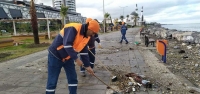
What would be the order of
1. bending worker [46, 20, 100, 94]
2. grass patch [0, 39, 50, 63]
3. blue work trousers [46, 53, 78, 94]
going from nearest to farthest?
bending worker [46, 20, 100, 94]
blue work trousers [46, 53, 78, 94]
grass patch [0, 39, 50, 63]

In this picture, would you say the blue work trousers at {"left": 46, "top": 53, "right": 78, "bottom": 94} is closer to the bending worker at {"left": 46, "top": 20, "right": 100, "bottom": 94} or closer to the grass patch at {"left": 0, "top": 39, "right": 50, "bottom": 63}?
the bending worker at {"left": 46, "top": 20, "right": 100, "bottom": 94}

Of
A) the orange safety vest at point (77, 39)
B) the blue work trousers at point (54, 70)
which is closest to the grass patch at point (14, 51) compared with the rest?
the blue work trousers at point (54, 70)

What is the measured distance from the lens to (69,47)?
3064mm

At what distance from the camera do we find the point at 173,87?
4.63 metres

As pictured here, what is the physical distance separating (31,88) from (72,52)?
2.35 metres

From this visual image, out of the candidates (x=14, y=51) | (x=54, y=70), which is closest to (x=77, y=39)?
(x=54, y=70)

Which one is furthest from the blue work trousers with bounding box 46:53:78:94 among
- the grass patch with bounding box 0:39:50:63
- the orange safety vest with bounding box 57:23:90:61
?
the grass patch with bounding box 0:39:50:63

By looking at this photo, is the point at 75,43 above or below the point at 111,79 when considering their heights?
above

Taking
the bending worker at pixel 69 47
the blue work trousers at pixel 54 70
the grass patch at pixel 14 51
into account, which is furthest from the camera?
the grass patch at pixel 14 51

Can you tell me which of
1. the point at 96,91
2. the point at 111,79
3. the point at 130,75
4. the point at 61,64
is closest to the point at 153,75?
the point at 130,75

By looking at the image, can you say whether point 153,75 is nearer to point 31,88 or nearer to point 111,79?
point 111,79

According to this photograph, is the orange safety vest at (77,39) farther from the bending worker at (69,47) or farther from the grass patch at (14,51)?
the grass patch at (14,51)

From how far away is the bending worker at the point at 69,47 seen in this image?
3.09 meters

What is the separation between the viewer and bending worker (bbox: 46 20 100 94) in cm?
309
